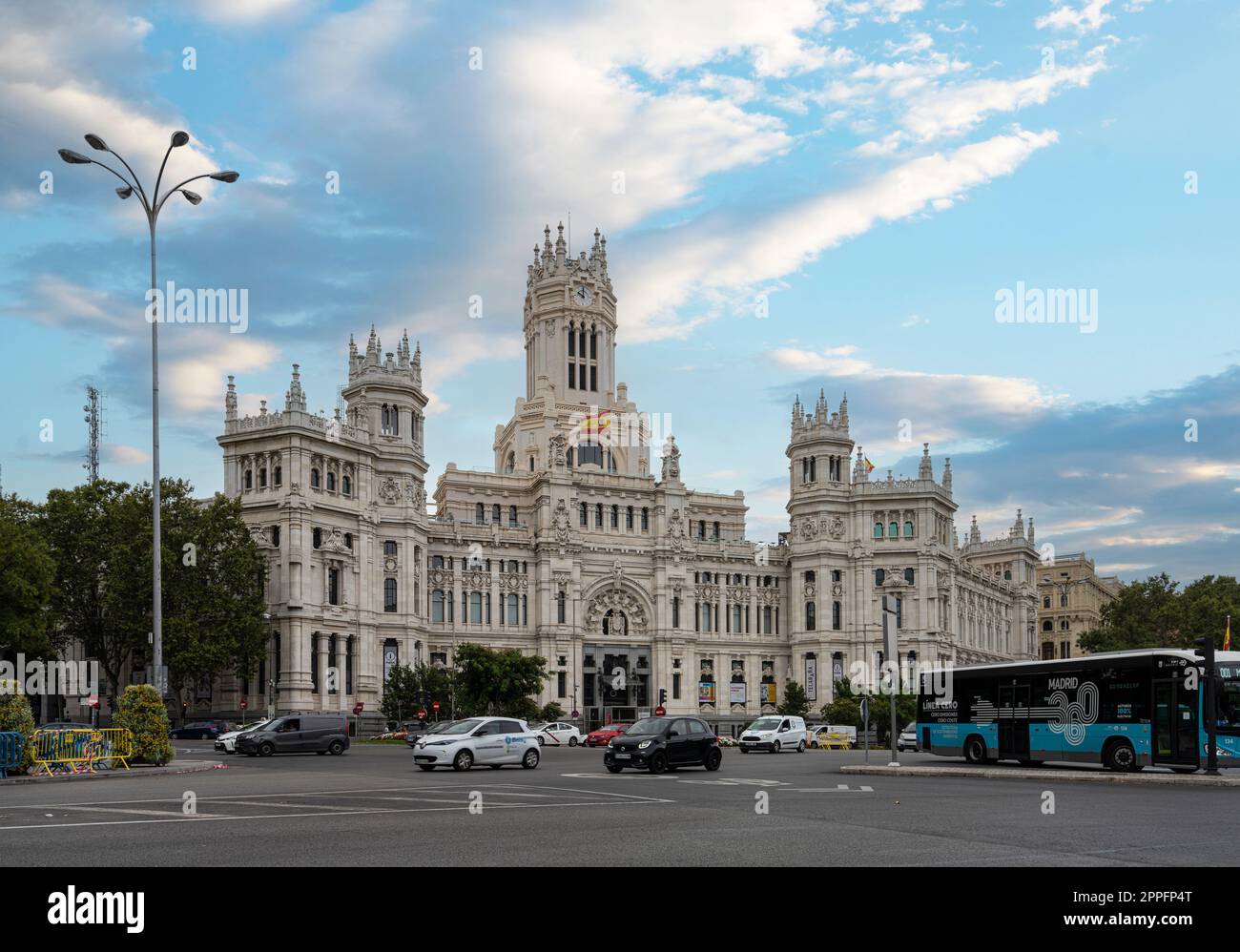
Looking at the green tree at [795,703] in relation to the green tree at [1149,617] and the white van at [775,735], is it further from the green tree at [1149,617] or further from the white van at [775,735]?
the white van at [775,735]

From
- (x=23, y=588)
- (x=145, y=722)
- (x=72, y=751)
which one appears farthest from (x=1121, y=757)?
(x=23, y=588)

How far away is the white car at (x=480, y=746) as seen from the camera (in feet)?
125

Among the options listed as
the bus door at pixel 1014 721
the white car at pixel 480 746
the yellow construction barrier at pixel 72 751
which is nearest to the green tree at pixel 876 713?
the bus door at pixel 1014 721

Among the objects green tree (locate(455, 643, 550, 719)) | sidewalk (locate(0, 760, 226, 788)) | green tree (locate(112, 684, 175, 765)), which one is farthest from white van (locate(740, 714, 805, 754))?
green tree (locate(112, 684, 175, 765))

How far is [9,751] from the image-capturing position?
3203cm

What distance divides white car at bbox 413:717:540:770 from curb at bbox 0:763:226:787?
676 centimetres

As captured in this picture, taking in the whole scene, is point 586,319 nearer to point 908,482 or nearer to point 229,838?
point 908,482

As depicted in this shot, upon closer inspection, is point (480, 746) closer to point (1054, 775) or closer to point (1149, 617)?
point (1054, 775)

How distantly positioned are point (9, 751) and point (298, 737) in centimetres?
2249

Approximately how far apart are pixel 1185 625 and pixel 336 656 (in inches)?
2705

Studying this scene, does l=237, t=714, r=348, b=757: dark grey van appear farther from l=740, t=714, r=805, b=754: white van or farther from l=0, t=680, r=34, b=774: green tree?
l=0, t=680, r=34, b=774: green tree

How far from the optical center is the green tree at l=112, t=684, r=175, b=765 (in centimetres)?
3738

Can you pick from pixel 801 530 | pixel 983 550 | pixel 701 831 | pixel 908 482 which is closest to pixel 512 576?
pixel 801 530

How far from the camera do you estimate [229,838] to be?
16906 millimetres
